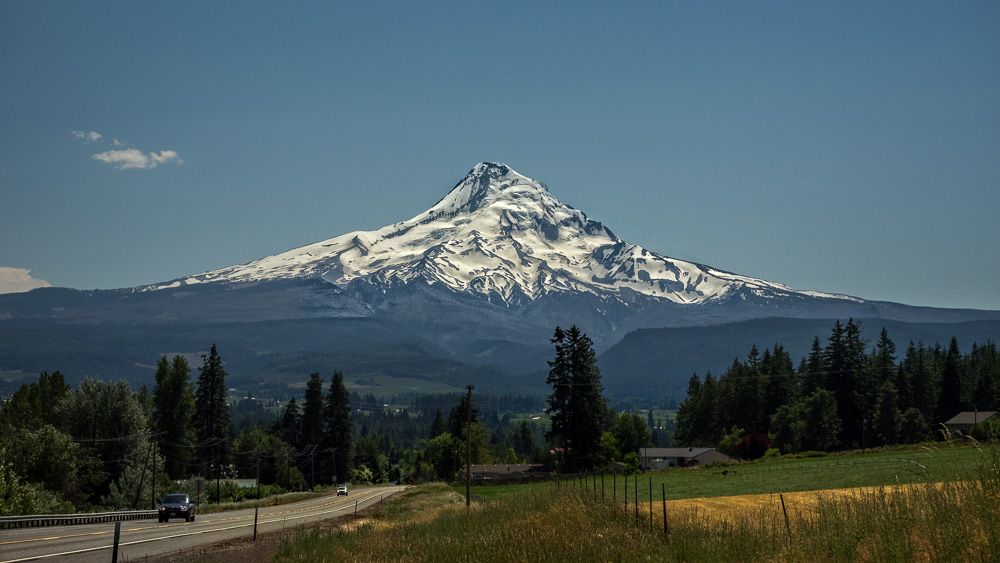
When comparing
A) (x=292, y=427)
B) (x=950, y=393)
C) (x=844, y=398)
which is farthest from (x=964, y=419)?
(x=292, y=427)

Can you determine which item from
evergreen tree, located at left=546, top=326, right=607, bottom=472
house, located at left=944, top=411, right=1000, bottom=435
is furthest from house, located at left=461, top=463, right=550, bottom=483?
house, located at left=944, top=411, right=1000, bottom=435

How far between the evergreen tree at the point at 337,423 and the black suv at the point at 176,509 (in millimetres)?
62788

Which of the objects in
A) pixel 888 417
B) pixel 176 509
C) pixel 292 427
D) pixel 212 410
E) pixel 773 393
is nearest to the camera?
pixel 176 509

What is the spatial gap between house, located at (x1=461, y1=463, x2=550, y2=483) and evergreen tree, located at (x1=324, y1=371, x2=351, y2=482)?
54.4ft

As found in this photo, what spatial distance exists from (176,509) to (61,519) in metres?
6.58

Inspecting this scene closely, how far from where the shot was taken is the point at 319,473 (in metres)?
108

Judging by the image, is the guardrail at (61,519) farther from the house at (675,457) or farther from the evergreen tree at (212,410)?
the house at (675,457)

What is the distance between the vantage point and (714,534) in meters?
15.9

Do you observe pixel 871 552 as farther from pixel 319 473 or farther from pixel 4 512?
pixel 319 473

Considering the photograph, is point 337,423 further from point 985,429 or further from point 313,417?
point 985,429

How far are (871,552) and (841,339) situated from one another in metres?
86.8

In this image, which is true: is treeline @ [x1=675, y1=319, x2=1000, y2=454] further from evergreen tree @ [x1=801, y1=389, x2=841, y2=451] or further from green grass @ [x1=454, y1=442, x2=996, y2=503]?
green grass @ [x1=454, y1=442, x2=996, y2=503]

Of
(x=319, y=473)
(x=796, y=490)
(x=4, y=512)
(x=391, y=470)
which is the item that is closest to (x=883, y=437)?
(x=796, y=490)

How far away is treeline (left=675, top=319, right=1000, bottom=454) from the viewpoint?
82.6 meters
